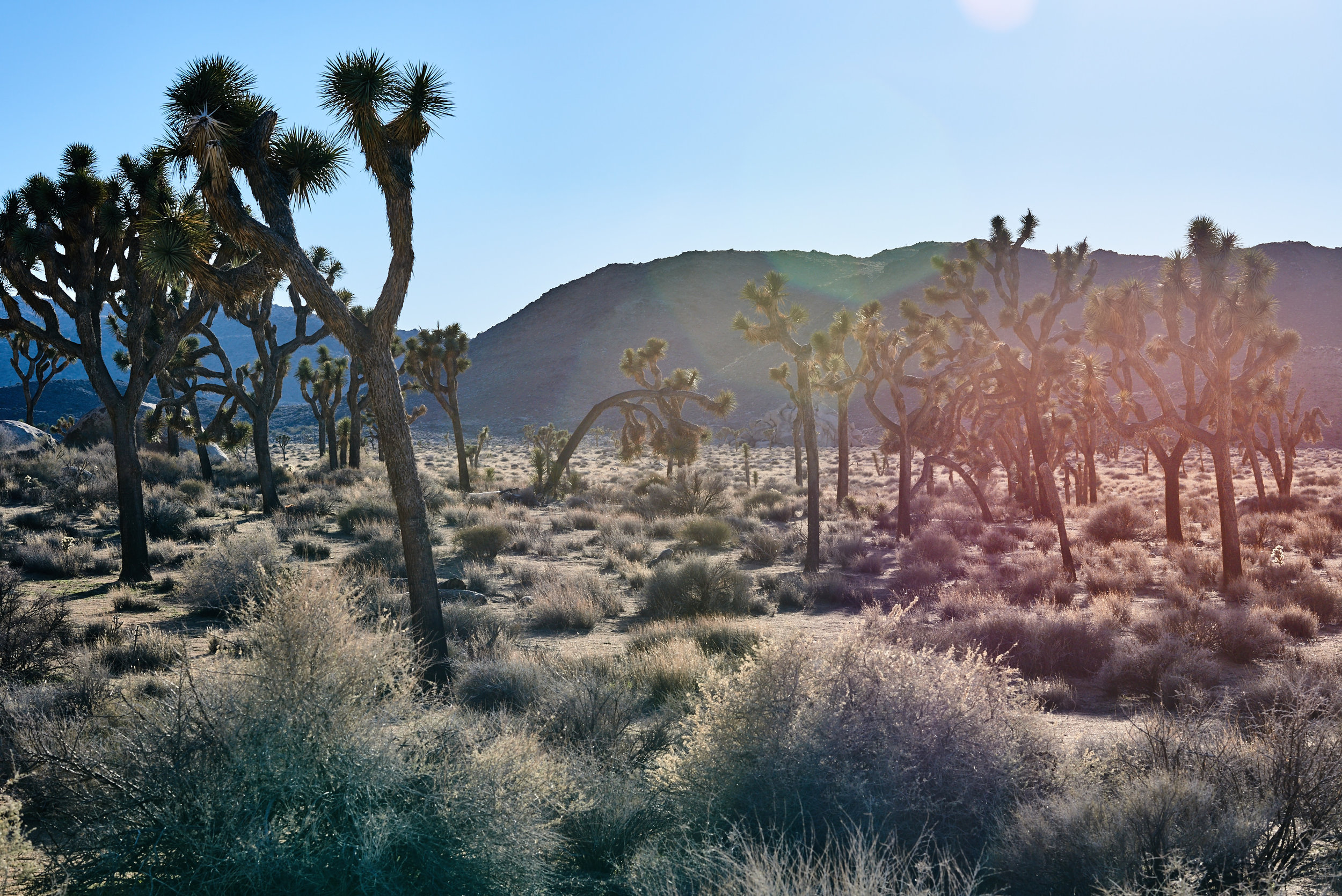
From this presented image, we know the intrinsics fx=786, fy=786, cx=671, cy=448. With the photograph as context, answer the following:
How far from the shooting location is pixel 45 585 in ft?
44.0

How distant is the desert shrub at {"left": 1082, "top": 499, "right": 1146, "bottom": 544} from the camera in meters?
20.4

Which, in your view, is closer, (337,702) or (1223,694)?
(337,702)

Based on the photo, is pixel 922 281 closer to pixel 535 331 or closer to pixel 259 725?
pixel 535 331

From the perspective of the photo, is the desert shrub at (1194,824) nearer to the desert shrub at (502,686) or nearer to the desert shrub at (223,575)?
the desert shrub at (502,686)

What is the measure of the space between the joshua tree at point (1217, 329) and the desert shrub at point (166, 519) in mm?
21385

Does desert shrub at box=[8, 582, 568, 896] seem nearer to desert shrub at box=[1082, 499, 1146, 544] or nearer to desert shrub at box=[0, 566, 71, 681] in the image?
desert shrub at box=[0, 566, 71, 681]

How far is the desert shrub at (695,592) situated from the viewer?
1273 centimetres

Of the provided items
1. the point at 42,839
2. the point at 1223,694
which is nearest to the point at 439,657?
the point at 42,839

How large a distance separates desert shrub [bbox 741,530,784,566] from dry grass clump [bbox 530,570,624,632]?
531cm

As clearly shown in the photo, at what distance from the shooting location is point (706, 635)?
1011 centimetres

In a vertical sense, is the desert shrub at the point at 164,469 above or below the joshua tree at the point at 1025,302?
below

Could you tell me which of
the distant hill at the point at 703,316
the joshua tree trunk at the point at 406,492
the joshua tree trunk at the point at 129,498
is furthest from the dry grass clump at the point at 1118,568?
the distant hill at the point at 703,316

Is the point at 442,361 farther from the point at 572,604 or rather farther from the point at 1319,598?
the point at 1319,598

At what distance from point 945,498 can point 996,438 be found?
3.98 metres
